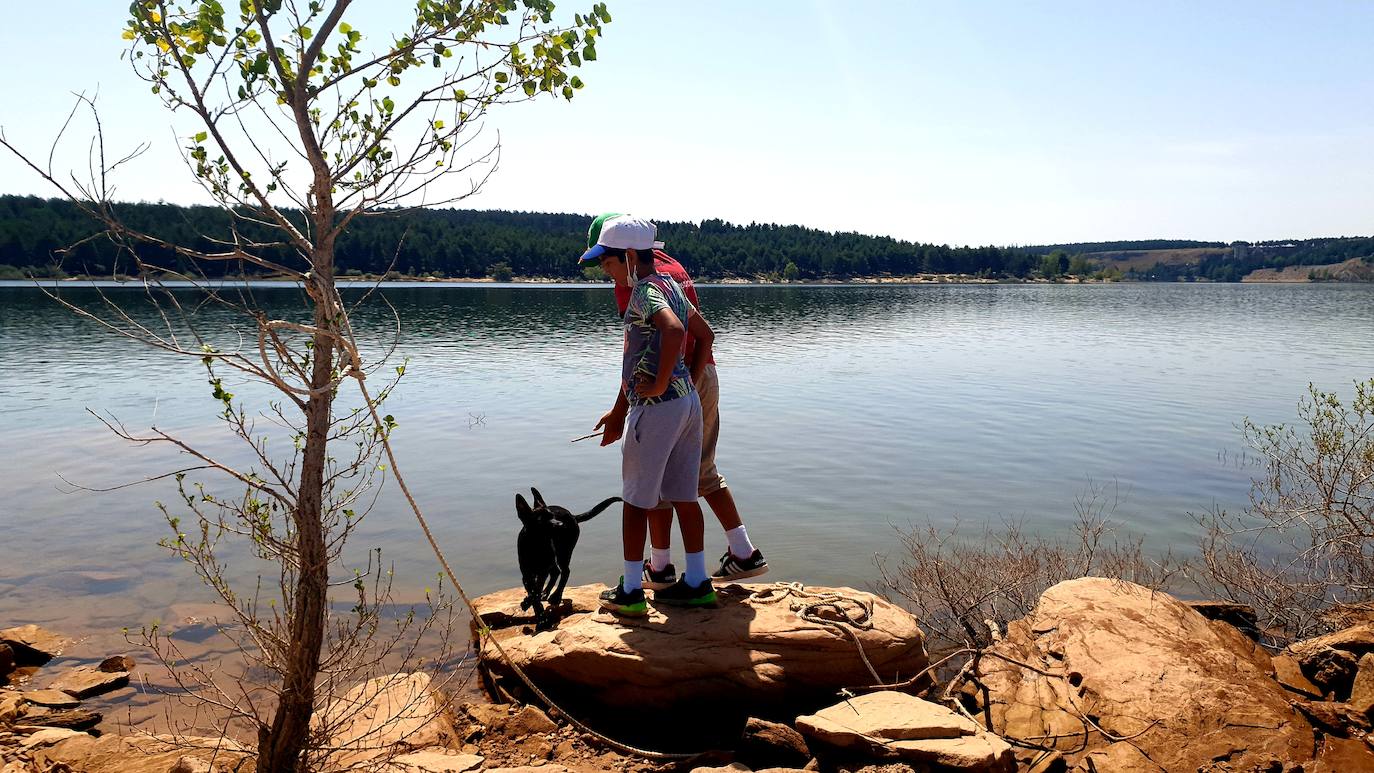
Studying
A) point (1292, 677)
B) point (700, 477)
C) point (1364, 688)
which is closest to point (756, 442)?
point (700, 477)

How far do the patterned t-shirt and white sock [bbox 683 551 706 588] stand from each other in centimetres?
111

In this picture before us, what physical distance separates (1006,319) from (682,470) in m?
51.1

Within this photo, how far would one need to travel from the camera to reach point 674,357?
487 centimetres

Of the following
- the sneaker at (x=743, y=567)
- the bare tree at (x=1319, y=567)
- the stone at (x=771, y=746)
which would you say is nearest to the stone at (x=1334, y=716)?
the bare tree at (x=1319, y=567)

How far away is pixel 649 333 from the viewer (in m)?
5.03

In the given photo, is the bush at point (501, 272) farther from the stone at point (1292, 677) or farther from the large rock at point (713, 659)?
the stone at point (1292, 677)

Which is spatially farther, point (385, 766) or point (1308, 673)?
point (1308, 673)

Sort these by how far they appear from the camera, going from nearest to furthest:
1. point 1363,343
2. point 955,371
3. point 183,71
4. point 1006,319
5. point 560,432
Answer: point 183,71 < point 560,432 < point 955,371 < point 1363,343 < point 1006,319

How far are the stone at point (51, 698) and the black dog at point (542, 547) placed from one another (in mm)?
3216

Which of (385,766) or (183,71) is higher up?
(183,71)

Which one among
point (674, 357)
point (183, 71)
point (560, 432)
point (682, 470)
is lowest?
point (560, 432)

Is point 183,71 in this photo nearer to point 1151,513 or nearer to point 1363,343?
point 1151,513

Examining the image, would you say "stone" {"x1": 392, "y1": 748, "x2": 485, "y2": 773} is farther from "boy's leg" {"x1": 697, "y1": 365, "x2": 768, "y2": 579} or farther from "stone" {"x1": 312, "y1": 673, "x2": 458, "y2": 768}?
"boy's leg" {"x1": 697, "y1": 365, "x2": 768, "y2": 579}

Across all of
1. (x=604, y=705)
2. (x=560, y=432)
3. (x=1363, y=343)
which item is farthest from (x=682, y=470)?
(x=1363, y=343)
